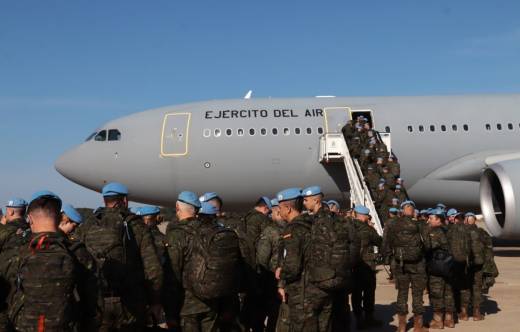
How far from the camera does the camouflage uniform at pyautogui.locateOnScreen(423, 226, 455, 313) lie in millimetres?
8101

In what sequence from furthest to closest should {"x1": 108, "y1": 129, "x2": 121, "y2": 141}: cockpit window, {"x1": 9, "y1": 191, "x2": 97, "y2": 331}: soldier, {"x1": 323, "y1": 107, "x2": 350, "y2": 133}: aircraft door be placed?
1. {"x1": 108, "y1": 129, "x2": 121, "y2": 141}: cockpit window
2. {"x1": 323, "y1": 107, "x2": 350, "y2": 133}: aircraft door
3. {"x1": 9, "y1": 191, "x2": 97, "y2": 331}: soldier

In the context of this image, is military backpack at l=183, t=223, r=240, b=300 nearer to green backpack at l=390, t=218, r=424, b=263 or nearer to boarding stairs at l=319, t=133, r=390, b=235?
green backpack at l=390, t=218, r=424, b=263

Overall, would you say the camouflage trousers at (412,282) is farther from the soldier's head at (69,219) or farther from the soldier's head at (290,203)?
the soldier's head at (69,219)

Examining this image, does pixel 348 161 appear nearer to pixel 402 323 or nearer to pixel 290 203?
pixel 402 323

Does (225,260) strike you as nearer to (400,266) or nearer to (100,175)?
(400,266)

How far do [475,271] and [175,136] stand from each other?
9883mm

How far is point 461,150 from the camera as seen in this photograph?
1673cm

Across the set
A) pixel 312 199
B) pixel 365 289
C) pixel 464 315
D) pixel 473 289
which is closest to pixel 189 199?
pixel 312 199

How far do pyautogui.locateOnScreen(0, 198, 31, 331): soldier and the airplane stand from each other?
9139 millimetres

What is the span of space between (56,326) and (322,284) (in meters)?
2.52

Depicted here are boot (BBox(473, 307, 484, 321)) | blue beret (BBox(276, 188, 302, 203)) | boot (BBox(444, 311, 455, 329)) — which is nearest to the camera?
blue beret (BBox(276, 188, 302, 203))

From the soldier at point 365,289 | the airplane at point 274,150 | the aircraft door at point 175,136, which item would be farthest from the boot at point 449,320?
the aircraft door at point 175,136

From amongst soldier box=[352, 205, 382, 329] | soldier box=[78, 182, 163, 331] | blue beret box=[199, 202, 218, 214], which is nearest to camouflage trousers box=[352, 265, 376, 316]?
soldier box=[352, 205, 382, 329]

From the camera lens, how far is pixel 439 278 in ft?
Answer: 26.6
